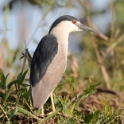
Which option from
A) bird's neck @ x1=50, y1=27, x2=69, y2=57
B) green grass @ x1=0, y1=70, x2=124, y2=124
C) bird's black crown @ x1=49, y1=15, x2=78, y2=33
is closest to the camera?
green grass @ x1=0, y1=70, x2=124, y2=124

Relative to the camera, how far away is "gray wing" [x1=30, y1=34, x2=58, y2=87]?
16.2 ft

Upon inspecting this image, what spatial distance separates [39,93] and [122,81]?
2.44m

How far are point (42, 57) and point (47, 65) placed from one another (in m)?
0.09

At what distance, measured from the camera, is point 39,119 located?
14.9 ft

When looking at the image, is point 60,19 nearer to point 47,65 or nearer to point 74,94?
point 47,65

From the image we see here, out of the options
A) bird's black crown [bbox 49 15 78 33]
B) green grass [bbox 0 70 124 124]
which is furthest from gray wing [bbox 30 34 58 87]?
bird's black crown [bbox 49 15 78 33]

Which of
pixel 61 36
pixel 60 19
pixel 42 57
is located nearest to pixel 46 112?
pixel 42 57

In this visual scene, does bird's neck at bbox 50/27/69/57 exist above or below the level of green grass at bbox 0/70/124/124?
above

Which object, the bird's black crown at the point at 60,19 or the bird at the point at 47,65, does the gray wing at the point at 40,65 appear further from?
the bird's black crown at the point at 60,19

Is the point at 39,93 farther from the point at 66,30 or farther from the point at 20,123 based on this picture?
the point at 66,30

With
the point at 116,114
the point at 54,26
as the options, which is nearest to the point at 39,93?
the point at 116,114

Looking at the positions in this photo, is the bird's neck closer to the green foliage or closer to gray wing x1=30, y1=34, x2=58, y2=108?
gray wing x1=30, y1=34, x2=58, y2=108

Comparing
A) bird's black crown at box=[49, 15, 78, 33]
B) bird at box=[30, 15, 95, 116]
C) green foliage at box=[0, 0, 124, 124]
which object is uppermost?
bird's black crown at box=[49, 15, 78, 33]

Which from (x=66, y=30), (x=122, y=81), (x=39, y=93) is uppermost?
(x=66, y=30)
